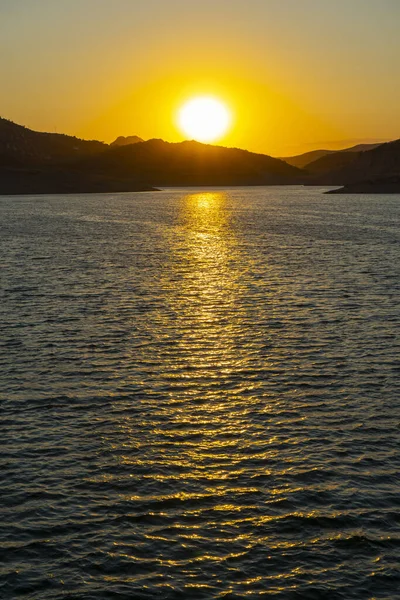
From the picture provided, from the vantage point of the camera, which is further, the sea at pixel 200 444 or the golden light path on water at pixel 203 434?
the golden light path on water at pixel 203 434

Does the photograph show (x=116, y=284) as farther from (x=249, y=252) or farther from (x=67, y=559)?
(x=67, y=559)

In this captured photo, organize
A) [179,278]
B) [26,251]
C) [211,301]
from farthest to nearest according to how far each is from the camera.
Result: 1. [26,251]
2. [179,278]
3. [211,301]

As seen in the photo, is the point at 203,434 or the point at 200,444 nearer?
the point at 200,444

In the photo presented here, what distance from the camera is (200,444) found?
27.3 m

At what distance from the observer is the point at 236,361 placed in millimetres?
38719

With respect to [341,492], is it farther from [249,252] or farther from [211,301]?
[249,252]

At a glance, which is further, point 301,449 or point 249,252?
point 249,252

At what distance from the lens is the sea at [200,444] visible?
64.0 ft

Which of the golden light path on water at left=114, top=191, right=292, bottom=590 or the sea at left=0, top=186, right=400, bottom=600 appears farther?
the golden light path on water at left=114, top=191, right=292, bottom=590

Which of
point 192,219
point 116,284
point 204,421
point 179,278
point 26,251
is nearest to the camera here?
point 204,421

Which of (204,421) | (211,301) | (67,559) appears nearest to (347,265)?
(211,301)

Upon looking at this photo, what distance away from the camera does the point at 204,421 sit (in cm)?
2962

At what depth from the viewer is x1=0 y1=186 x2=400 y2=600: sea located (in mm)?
19516

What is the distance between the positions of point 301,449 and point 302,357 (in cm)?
1269
